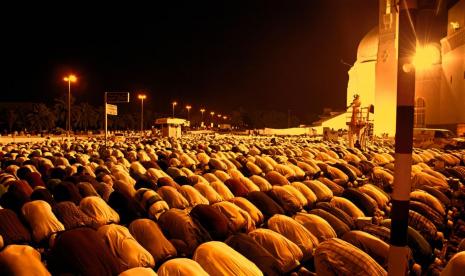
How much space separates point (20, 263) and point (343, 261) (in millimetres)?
4670

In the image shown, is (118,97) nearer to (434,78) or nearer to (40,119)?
(434,78)

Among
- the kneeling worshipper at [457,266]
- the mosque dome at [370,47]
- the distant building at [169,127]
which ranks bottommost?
the kneeling worshipper at [457,266]

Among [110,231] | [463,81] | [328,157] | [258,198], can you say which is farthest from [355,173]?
[463,81]

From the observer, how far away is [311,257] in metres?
7.54

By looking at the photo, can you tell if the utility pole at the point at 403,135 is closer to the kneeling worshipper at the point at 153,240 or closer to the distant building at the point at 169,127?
the kneeling worshipper at the point at 153,240

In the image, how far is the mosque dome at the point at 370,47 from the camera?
156 ft

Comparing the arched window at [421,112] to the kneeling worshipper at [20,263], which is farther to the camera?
the arched window at [421,112]

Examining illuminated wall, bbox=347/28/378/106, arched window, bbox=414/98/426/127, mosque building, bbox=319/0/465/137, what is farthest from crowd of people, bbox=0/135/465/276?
illuminated wall, bbox=347/28/378/106

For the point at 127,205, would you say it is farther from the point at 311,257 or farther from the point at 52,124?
the point at 52,124

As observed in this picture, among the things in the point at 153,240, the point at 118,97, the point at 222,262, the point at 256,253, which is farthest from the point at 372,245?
the point at 118,97

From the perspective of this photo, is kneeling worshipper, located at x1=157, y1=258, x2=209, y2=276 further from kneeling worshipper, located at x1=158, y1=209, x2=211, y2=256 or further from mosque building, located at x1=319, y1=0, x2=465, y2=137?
mosque building, located at x1=319, y1=0, x2=465, y2=137

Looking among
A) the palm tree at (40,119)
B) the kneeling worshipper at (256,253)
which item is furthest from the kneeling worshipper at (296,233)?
the palm tree at (40,119)

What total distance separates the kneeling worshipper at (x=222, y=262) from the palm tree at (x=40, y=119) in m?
65.1

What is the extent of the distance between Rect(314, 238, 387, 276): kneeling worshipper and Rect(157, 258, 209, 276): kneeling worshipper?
6.02 ft
